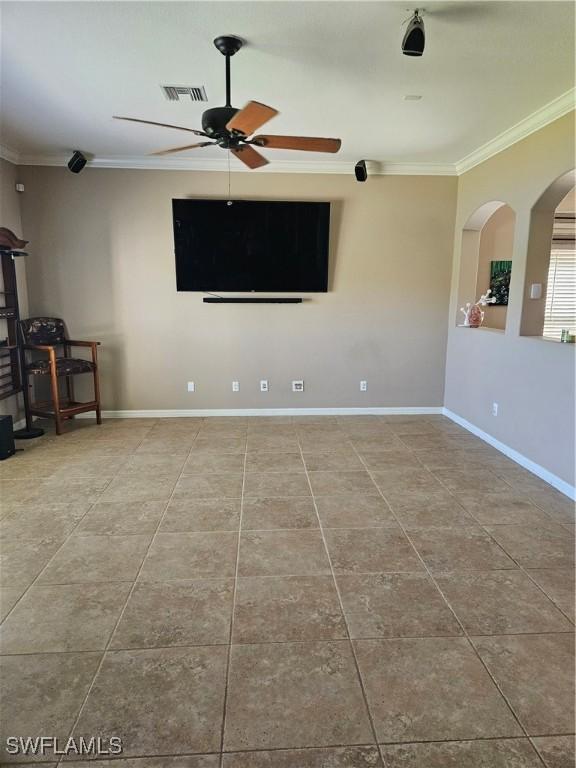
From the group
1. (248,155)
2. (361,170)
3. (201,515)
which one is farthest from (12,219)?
(201,515)

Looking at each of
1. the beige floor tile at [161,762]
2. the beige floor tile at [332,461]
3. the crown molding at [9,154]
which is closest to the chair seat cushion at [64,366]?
the crown molding at [9,154]

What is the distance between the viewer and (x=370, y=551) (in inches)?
103

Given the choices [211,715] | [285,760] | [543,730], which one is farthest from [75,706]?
[543,730]

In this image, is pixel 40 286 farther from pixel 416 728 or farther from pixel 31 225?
pixel 416 728

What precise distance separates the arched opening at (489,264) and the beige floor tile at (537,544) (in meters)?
2.86

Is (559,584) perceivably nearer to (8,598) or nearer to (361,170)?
(8,598)

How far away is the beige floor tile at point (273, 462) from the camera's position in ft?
12.6

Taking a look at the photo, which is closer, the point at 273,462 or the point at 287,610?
the point at 287,610

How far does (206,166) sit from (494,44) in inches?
123

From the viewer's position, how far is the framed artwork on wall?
5.33m

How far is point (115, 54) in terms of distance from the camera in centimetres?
272

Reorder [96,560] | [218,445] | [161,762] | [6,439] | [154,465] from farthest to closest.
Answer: [218,445] → [6,439] → [154,465] → [96,560] → [161,762]

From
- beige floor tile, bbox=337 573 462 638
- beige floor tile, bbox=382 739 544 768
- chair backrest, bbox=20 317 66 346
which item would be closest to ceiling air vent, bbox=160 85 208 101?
chair backrest, bbox=20 317 66 346

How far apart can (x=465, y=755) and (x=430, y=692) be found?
0.23 m
